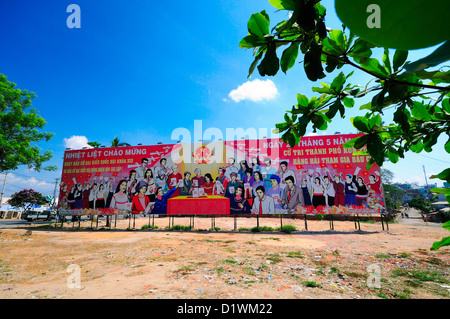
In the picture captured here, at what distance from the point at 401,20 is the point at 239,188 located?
1425 cm

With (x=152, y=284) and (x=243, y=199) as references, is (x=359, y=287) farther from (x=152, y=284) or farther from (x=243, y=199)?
(x=243, y=199)

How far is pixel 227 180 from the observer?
1459cm

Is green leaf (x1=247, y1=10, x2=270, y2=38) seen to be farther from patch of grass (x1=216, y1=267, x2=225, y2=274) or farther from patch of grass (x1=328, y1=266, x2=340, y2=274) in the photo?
patch of grass (x1=328, y1=266, x2=340, y2=274)

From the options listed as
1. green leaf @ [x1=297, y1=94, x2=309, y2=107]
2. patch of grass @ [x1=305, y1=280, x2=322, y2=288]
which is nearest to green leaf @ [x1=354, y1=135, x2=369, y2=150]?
green leaf @ [x1=297, y1=94, x2=309, y2=107]

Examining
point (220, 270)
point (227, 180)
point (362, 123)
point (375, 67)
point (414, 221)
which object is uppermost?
point (227, 180)

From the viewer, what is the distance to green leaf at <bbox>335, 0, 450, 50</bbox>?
283 millimetres

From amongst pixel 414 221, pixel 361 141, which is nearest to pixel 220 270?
pixel 361 141

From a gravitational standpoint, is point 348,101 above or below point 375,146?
above

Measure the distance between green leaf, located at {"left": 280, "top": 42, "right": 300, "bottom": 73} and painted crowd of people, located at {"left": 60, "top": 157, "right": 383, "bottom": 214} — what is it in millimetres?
13507

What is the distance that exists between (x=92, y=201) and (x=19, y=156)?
563 centimetres

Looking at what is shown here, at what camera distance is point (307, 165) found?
14.1 m

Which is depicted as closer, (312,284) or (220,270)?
(312,284)

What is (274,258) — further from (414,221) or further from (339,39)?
(414,221)
